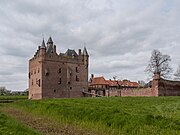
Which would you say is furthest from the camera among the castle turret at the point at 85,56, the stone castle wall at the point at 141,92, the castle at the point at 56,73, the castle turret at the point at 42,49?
the castle turret at the point at 85,56

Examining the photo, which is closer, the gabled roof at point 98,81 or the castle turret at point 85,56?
the castle turret at point 85,56

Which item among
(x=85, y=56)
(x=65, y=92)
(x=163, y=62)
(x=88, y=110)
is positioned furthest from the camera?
(x=85, y=56)

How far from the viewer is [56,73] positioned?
66938mm

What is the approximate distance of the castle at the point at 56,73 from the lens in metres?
64.6

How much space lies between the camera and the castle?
212 feet

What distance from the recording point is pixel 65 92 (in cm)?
6719

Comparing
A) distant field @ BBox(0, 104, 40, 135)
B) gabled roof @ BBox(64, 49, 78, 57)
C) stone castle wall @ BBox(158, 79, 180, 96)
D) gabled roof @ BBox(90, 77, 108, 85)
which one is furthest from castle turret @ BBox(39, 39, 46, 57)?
distant field @ BBox(0, 104, 40, 135)

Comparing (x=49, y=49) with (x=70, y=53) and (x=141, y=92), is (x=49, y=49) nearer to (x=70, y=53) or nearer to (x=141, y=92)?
(x=70, y=53)

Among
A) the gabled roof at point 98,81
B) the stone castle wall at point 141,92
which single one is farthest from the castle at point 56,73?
the gabled roof at point 98,81

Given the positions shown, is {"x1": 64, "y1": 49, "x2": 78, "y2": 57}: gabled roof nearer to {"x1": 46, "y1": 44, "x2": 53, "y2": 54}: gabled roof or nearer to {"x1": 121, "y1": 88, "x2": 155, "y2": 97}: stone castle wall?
{"x1": 46, "y1": 44, "x2": 53, "y2": 54}: gabled roof

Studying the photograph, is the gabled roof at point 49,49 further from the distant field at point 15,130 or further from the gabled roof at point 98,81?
the distant field at point 15,130

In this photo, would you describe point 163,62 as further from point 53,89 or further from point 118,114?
point 118,114

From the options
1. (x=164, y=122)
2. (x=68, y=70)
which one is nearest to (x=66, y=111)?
(x=164, y=122)

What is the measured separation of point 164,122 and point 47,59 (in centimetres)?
5728
